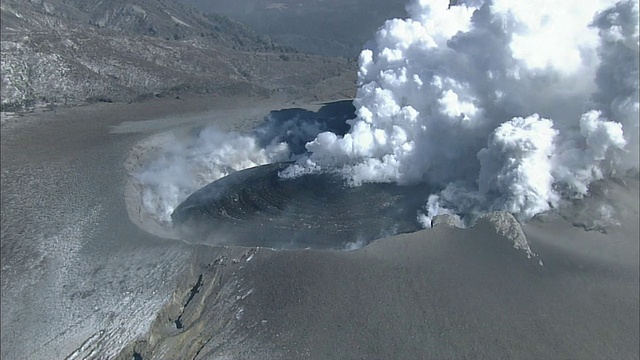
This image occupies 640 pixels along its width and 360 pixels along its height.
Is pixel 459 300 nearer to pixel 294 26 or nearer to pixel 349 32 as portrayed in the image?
pixel 349 32

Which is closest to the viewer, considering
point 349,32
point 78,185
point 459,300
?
point 459,300

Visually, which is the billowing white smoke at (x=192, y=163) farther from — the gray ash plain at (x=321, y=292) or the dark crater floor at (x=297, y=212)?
the gray ash plain at (x=321, y=292)

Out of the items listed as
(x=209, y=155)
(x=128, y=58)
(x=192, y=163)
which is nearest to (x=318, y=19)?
(x=128, y=58)

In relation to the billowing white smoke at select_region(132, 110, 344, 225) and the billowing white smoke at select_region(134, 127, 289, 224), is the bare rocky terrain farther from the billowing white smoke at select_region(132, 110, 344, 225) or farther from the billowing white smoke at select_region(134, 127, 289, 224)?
the billowing white smoke at select_region(134, 127, 289, 224)

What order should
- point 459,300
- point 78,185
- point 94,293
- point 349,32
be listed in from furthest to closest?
point 349,32 → point 78,185 → point 94,293 → point 459,300

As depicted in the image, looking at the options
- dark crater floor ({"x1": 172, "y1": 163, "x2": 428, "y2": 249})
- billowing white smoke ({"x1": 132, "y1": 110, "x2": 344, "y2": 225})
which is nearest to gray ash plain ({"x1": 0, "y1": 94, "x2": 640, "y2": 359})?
dark crater floor ({"x1": 172, "y1": 163, "x2": 428, "y2": 249})

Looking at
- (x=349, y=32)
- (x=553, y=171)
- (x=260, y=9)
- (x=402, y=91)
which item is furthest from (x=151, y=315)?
(x=260, y=9)

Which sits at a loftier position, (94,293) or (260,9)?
(260,9)
